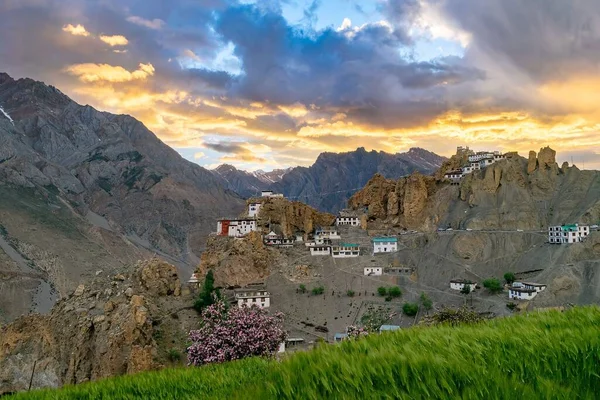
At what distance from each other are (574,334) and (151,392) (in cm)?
605

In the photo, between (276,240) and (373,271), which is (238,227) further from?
(373,271)

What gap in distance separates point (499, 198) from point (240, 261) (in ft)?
131

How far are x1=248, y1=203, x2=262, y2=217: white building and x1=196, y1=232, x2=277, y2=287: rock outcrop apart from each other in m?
10.1

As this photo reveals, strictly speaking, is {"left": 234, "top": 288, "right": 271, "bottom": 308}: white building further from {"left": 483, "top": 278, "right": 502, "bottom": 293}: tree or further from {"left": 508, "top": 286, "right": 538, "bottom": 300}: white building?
{"left": 508, "top": 286, "right": 538, "bottom": 300}: white building

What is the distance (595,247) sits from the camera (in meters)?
52.8

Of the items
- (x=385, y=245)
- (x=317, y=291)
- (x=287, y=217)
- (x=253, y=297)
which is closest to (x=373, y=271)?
(x=385, y=245)

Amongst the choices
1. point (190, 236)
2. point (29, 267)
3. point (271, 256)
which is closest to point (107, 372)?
point (271, 256)

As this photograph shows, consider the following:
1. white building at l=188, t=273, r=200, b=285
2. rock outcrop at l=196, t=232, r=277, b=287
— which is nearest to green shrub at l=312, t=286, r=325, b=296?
rock outcrop at l=196, t=232, r=277, b=287

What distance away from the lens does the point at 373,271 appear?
60375mm

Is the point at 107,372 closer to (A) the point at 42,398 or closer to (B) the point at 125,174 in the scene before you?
(A) the point at 42,398

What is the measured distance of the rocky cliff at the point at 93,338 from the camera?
3731 cm

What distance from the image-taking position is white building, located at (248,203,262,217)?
73.8m

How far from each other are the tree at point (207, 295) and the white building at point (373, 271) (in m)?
19.1

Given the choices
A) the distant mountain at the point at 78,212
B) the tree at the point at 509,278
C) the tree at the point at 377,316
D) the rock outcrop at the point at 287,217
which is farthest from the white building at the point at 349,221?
the distant mountain at the point at 78,212
